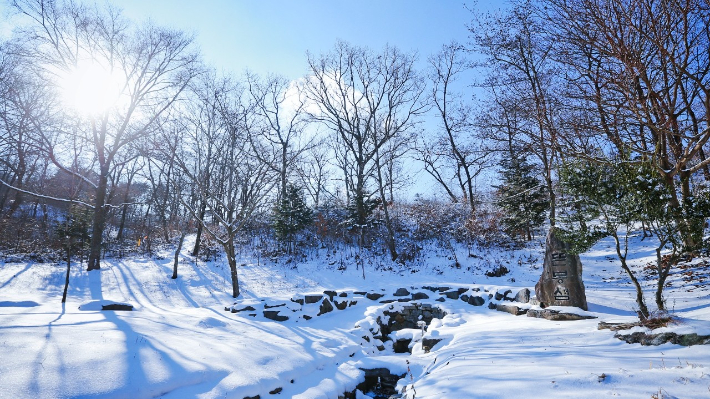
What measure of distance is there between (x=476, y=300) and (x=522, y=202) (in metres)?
7.12

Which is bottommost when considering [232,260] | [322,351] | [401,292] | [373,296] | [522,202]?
[322,351]

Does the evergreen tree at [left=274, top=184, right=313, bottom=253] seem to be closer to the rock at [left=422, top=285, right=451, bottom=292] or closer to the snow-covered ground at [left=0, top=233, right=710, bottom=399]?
the snow-covered ground at [left=0, top=233, right=710, bottom=399]

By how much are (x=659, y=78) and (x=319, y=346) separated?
8.82 meters

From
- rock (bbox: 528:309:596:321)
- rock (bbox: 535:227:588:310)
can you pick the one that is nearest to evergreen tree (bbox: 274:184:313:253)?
rock (bbox: 535:227:588:310)

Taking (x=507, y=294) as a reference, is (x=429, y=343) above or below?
below

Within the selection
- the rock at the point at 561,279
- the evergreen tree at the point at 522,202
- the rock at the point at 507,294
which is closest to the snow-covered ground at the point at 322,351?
the rock at the point at 507,294

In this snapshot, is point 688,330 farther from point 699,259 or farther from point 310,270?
point 310,270

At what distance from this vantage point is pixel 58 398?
342 centimetres

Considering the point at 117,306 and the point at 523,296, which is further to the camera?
the point at 523,296

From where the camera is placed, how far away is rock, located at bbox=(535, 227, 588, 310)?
7539 millimetres

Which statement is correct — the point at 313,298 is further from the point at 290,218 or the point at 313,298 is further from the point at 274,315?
the point at 290,218

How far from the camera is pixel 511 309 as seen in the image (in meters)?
8.82

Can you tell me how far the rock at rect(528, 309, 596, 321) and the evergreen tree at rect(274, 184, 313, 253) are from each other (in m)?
12.3

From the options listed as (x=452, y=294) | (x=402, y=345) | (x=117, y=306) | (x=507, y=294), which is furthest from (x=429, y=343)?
(x=117, y=306)
